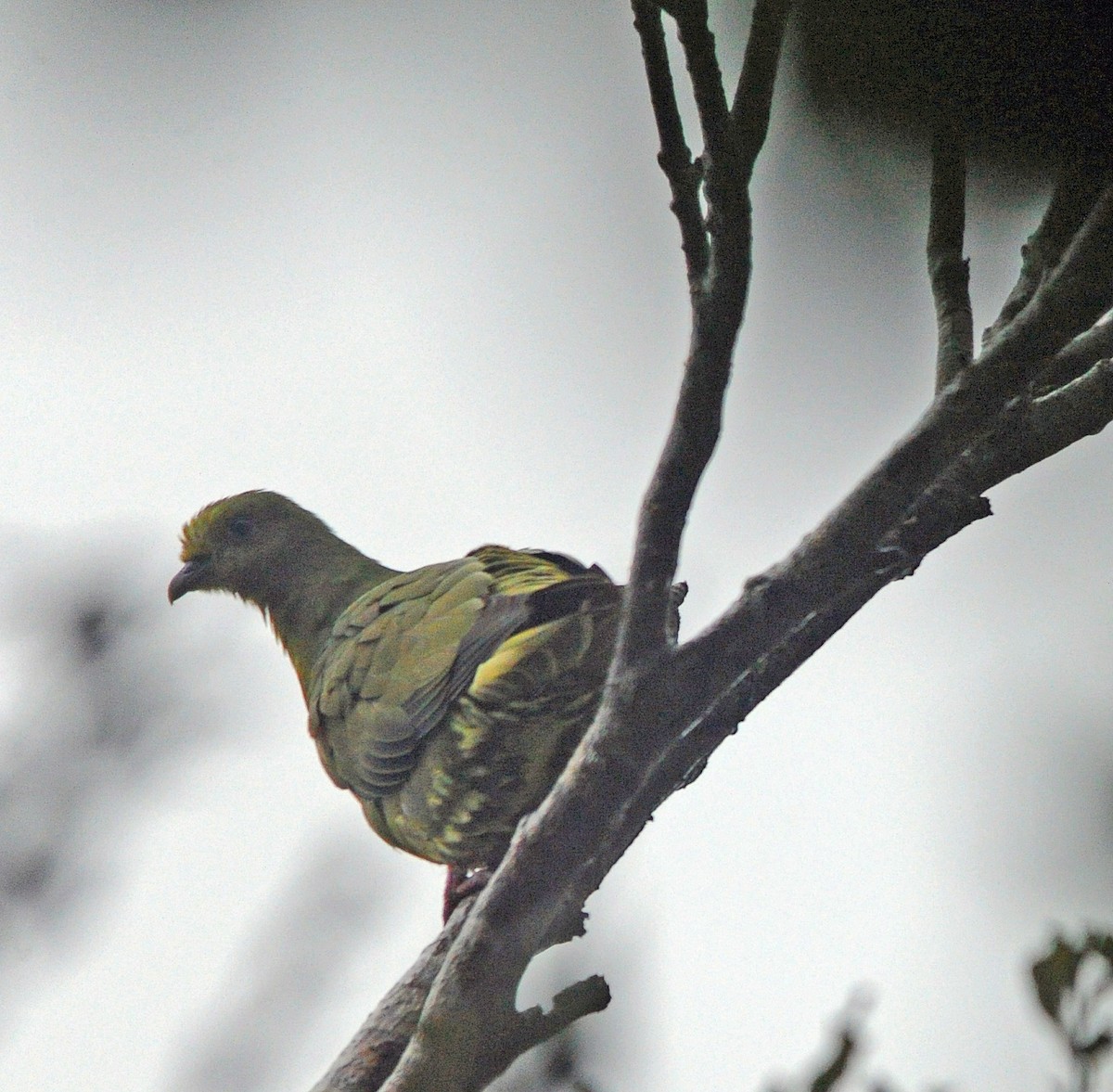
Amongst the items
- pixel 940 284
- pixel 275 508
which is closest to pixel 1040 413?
pixel 940 284

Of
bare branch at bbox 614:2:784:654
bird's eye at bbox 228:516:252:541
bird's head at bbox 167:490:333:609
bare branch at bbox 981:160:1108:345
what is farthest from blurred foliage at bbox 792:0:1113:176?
bird's eye at bbox 228:516:252:541

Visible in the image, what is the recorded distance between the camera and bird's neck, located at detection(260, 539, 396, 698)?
5.48 meters

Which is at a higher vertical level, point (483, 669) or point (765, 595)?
point (483, 669)

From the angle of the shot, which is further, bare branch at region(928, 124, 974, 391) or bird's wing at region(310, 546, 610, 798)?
bird's wing at region(310, 546, 610, 798)

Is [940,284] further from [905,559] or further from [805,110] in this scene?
[805,110]

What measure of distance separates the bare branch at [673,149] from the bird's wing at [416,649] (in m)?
1.53

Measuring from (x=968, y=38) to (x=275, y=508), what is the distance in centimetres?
520

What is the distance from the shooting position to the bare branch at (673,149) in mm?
2016

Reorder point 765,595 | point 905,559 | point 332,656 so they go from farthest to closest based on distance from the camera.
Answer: point 332,656 < point 905,559 < point 765,595

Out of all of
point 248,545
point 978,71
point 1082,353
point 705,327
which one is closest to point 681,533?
point 705,327

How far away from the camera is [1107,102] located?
42.1 inches

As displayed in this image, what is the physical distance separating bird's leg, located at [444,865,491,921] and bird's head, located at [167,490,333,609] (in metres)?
1.86

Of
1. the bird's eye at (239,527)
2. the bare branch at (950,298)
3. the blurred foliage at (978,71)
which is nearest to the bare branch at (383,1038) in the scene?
the bare branch at (950,298)

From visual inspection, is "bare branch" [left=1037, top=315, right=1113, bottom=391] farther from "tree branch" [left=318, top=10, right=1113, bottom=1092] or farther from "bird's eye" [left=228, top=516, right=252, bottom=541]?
"bird's eye" [left=228, top=516, right=252, bottom=541]
